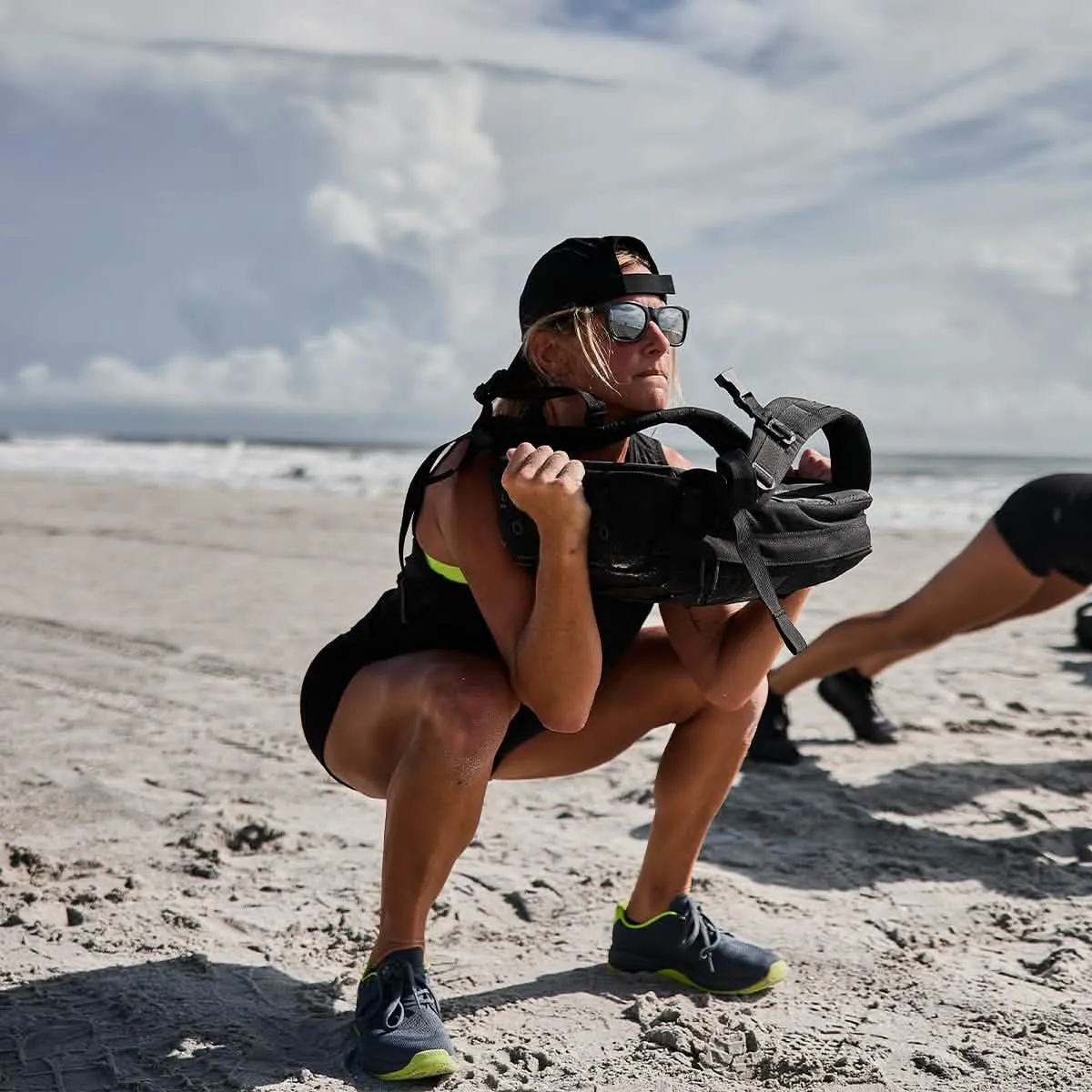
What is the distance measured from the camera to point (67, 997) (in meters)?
2.74

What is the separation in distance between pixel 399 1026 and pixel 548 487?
1087mm

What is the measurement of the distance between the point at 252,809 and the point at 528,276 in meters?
2.18

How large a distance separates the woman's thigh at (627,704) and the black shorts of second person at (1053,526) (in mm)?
1765

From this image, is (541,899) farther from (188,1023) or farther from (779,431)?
(779,431)

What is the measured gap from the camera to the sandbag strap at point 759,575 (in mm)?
2309

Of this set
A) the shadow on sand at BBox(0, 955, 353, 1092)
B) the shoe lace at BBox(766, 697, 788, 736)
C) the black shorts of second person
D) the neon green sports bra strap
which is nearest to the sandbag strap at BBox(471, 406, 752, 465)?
the neon green sports bra strap

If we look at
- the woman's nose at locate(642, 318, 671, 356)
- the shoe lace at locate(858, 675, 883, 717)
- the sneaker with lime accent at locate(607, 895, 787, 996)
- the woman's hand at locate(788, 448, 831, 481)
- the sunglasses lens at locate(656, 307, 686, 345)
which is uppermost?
the sunglasses lens at locate(656, 307, 686, 345)

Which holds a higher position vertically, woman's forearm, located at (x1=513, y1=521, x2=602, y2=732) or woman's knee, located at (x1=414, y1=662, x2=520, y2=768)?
woman's forearm, located at (x1=513, y1=521, x2=602, y2=732)

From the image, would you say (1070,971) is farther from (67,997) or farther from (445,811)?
(67,997)

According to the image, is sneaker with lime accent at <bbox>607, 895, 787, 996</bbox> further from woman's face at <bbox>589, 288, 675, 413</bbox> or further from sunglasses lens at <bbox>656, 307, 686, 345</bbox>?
sunglasses lens at <bbox>656, 307, 686, 345</bbox>

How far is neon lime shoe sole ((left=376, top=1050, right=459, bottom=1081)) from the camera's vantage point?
2443mm


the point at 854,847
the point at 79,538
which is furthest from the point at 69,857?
the point at 79,538

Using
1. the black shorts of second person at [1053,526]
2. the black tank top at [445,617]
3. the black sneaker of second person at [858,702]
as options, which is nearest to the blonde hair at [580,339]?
the black tank top at [445,617]

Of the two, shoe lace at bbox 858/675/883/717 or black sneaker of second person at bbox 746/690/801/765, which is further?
shoe lace at bbox 858/675/883/717
